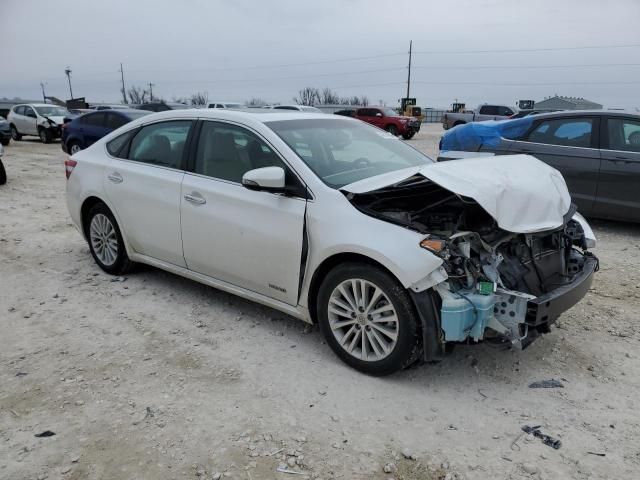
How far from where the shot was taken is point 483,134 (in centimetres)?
748

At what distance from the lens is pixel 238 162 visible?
12.9 feet

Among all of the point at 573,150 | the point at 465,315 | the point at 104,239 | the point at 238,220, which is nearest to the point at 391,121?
the point at 573,150

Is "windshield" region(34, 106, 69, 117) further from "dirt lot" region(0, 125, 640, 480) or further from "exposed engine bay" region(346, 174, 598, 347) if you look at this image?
"exposed engine bay" region(346, 174, 598, 347)

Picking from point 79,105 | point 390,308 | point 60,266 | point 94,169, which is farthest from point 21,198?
point 79,105

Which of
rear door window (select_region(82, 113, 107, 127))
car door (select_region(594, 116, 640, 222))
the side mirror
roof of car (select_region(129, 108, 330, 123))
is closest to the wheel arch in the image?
the side mirror

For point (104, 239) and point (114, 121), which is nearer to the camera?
point (104, 239)

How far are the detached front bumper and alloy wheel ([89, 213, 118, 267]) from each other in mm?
3800

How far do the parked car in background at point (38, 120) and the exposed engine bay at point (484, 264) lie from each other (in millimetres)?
21214

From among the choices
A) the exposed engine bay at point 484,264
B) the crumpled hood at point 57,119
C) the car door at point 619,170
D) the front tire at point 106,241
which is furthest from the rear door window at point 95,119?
the exposed engine bay at point 484,264

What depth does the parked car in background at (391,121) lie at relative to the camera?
25812 millimetres

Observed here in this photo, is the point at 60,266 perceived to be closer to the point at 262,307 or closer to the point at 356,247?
the point at 262,307

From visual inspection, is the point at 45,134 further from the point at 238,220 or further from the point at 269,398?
the point at 269,398

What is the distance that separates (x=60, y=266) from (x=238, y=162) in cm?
285

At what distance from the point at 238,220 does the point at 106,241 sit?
6.67 feet
